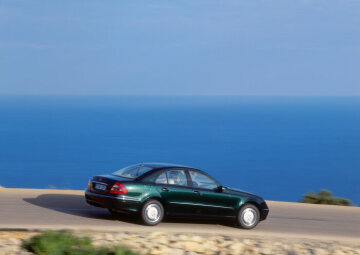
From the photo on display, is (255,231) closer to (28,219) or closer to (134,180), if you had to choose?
(134,180)

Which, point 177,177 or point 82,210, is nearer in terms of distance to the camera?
point 177,177

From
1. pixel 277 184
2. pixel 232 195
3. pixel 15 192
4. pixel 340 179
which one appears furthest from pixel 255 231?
pixel 340 179

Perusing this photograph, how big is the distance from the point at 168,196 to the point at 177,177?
0.56m

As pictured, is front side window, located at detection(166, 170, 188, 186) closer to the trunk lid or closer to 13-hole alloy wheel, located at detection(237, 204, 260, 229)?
the trunk lid

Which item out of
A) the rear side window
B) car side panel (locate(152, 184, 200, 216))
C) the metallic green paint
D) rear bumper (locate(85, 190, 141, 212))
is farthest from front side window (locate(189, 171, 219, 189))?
rear bumper (locate(85, 190, 141, 212))

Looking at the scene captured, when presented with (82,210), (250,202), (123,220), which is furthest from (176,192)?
(82,210)

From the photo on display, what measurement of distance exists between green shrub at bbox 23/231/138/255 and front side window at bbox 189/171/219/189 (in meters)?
4.52

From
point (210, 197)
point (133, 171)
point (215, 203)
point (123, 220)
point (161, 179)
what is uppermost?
point (133, 171)

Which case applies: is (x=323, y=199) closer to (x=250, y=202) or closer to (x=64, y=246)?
(x=250, y=202)

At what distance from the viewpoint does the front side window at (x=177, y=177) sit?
14570 millimetres

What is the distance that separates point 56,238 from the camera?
10398 millimetres

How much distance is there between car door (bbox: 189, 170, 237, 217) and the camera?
1470 cm

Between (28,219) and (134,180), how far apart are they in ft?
8.48

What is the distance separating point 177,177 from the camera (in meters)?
14.7
